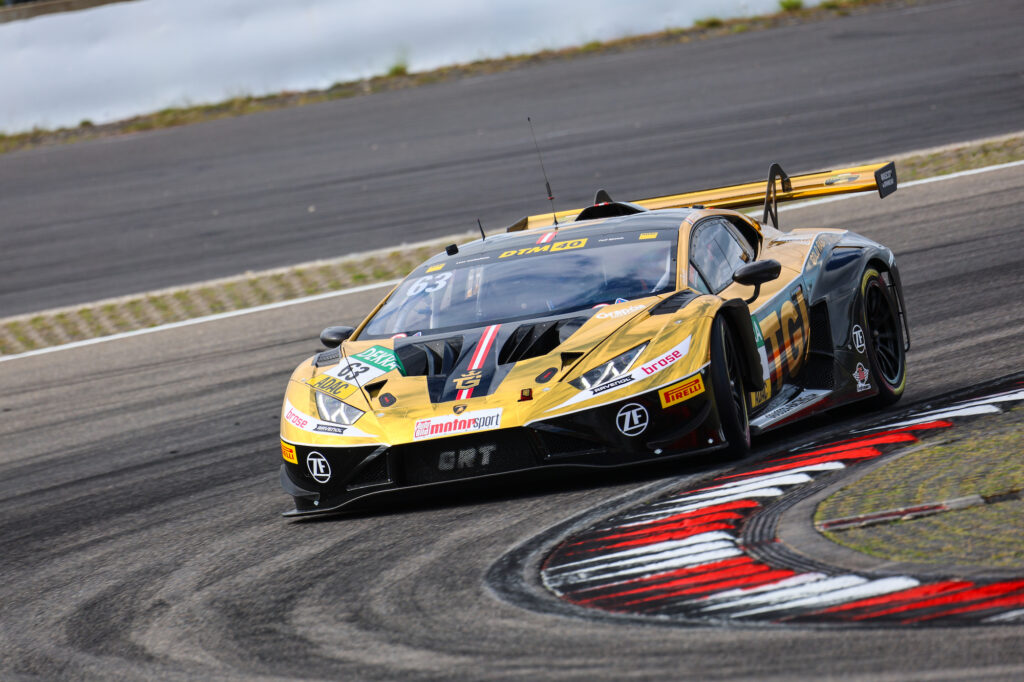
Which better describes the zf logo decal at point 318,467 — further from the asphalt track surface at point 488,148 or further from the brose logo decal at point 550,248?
the asphalt track surface at point 488,148

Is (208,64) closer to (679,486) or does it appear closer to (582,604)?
(679,486)

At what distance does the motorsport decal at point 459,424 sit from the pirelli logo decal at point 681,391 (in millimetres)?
686

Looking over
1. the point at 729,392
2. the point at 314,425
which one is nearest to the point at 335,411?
the point at 314,425

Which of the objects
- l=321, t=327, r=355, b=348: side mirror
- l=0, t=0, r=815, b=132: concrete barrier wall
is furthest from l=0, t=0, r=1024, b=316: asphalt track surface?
l=321, t=327, r=355, b=348: side mirror

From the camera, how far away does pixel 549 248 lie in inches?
290

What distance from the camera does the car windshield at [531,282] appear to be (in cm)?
683

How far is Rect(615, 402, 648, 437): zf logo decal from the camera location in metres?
5.96

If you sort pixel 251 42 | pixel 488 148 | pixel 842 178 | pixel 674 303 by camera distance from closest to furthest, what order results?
pixel 674 303
pixel 842 178
pixel 488 148
pixel 251 42

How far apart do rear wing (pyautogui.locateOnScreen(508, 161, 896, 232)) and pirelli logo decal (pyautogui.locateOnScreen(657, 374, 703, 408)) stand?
2.44m

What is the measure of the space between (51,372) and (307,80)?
11.3 m

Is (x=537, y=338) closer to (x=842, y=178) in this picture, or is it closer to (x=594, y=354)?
(x=594, y=354)

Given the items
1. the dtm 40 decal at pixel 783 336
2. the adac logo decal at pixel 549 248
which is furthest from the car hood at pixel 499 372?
the adac logo decal at pixel 549 248

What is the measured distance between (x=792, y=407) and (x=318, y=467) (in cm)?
234

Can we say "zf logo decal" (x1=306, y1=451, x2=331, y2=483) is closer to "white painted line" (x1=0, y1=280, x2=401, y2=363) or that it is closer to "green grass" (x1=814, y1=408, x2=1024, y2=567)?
"green grass" (x1=814, y1=408, x2=1024, y2=567)
